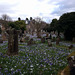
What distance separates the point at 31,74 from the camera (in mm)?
5395

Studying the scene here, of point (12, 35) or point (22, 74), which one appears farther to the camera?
point (12, 35)

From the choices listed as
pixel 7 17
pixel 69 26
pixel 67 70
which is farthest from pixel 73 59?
pixel 7 17

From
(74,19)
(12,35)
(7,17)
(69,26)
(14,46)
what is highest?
(7,17)

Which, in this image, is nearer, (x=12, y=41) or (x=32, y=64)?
(x=32, y=64)

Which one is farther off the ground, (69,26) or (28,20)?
(28,20)

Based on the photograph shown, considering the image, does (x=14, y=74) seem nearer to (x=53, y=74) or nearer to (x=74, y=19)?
(x=53, y=74)

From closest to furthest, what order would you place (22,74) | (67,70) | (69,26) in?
(67,70) < (22,74) < (69,26)

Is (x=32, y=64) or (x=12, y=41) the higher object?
(x=12, y=41)

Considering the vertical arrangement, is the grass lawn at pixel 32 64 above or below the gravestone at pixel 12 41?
below

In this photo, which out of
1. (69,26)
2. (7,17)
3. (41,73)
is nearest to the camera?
(41,73)

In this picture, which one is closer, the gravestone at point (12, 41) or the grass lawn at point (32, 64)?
the grass lawn at point (32, 64)

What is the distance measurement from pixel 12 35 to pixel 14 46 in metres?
1.13

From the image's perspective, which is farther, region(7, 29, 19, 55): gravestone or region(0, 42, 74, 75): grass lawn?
region(7, 29, 19, 55): gravestone

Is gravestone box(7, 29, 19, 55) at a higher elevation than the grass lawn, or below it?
higher
